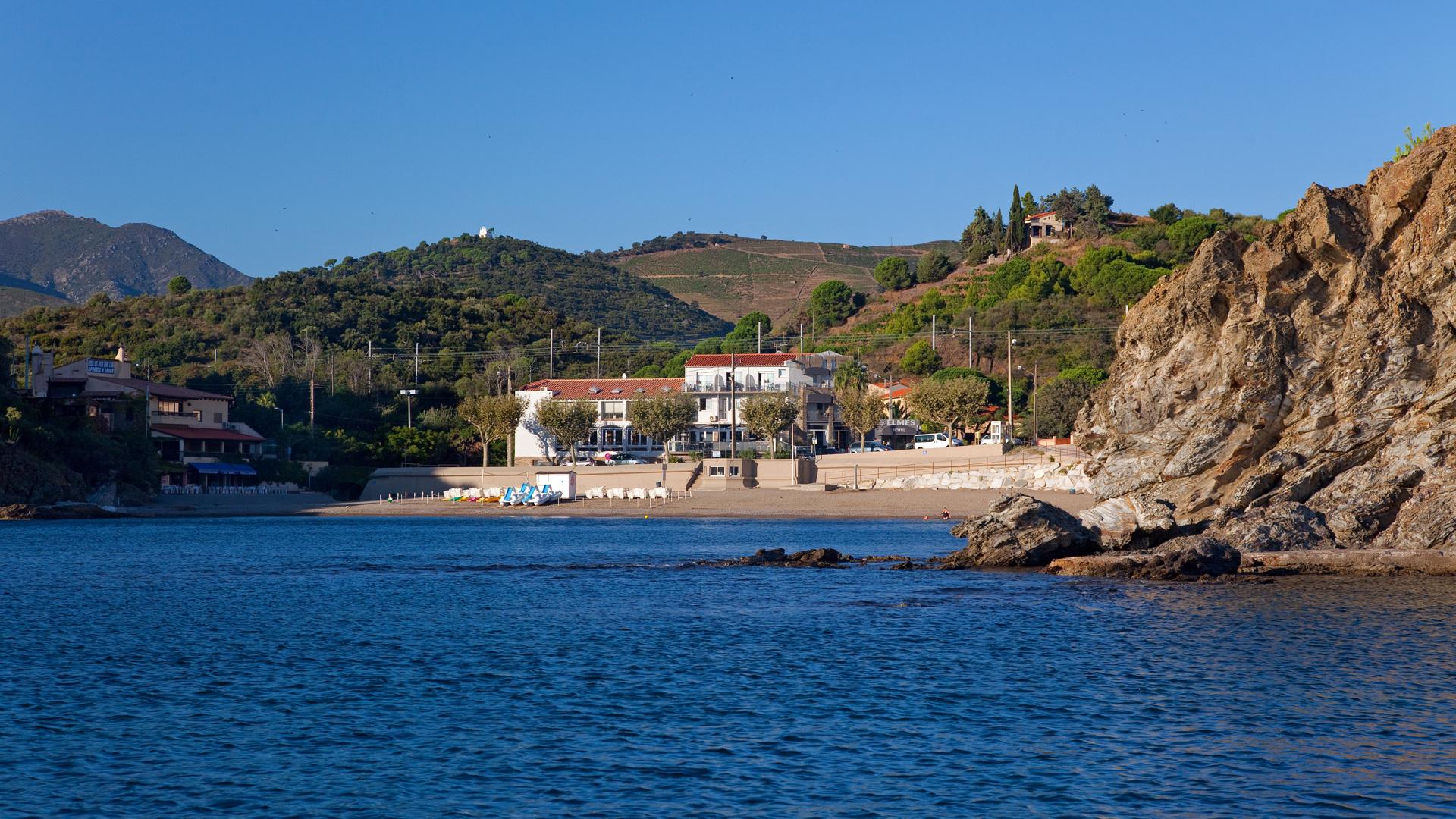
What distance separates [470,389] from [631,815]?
105 m

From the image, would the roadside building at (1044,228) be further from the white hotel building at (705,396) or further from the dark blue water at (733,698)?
the dark blue water at (733,698)

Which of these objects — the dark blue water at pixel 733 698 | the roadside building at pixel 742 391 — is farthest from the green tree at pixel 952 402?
the dark blue water at pixel 733 698

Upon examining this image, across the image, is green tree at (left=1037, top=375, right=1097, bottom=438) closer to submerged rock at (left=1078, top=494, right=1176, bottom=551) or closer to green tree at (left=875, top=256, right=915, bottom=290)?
submerged rock at (left=1078, top=494, right=1176, bottom=551)

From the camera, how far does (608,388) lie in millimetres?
111312

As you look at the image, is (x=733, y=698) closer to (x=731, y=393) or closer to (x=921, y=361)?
(x=731, y=393)

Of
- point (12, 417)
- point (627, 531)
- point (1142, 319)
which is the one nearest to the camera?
point (1142, 319)

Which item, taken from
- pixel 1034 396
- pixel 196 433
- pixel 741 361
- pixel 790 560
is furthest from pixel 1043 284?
pixel 790 560

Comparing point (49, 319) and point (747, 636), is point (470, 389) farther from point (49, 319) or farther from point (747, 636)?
point (747, 636)

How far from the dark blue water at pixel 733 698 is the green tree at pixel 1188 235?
126214 mm

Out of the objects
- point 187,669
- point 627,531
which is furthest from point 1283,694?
point 627,531

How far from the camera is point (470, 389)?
11738 cm

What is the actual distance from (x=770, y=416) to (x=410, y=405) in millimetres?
28715

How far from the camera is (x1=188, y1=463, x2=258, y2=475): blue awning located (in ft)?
297

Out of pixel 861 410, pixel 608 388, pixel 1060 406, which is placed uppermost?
pixel 608 388
